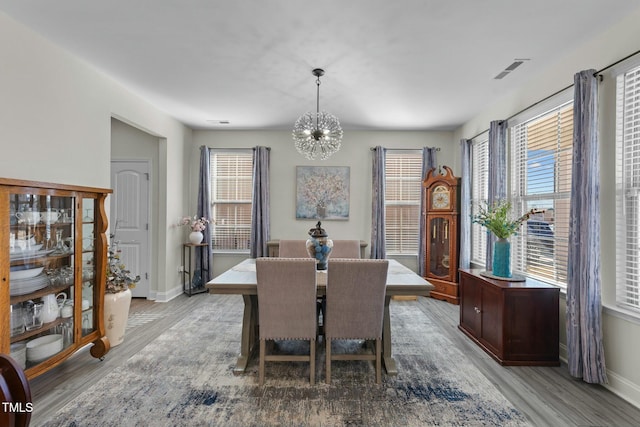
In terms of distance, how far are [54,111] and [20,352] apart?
6.15 feet

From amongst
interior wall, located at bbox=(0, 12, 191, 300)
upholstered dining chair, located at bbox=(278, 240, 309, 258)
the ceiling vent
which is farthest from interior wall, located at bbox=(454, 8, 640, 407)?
interior wall, located at bbox=(0, 12, 191, 300)

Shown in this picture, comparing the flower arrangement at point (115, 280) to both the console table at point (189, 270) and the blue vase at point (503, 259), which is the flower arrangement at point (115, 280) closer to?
the console table at point (189, 270)

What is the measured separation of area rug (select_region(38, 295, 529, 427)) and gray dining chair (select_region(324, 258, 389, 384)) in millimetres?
251

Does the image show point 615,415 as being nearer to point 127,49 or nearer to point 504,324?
point 504,324

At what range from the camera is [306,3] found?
7.00 ft

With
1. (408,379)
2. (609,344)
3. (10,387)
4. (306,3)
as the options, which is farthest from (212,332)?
(609,344)

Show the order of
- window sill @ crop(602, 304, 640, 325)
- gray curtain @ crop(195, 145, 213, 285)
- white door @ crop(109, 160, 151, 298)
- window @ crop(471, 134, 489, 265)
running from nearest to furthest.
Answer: window sill @ crop(602, 304, 640, 325)
window @ crop(471, 134, 489, 265)
white door @ crop(109, 160, 151, 298)
gray curtain @ crop(195, 145, 213, 285)

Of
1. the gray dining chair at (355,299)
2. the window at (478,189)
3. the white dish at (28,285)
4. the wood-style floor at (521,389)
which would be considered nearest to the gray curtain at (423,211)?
the window at (478,189)

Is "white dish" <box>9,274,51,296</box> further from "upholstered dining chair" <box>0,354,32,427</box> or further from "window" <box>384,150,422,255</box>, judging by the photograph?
"window" <box>384,150,422,255</box>

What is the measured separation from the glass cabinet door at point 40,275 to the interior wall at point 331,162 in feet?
9.96

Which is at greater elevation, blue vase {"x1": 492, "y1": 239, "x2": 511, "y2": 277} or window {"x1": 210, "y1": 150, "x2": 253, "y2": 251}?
→ window {"x1": 210, "y1": 150, "x2": 253, "y2": 251}

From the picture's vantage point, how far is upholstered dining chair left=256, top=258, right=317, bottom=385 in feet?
7.86

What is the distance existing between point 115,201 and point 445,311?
4947 millimetres

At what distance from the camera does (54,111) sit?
8.97 feet
